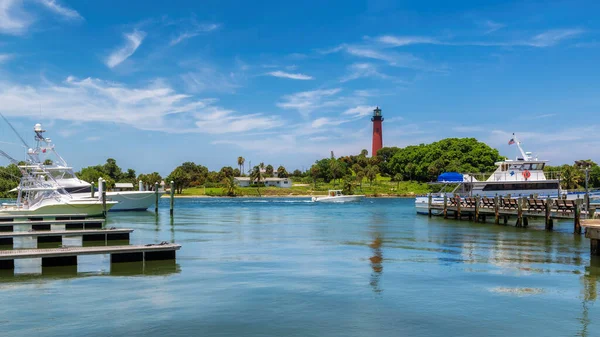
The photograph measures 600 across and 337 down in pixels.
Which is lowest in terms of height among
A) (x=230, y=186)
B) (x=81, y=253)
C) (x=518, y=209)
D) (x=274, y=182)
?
(x=81, y=253)

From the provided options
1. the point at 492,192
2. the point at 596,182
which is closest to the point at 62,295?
the point at 492,192

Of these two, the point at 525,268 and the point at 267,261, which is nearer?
the point at 525,268

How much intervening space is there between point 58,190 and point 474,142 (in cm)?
11463

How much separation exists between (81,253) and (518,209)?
33367 millimetres

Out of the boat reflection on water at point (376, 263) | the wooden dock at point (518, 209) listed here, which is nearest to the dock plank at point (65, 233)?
the boat reflection on water at point (376, 263)

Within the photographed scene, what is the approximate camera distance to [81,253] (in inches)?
839

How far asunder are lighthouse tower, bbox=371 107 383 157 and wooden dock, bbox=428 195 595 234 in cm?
12423

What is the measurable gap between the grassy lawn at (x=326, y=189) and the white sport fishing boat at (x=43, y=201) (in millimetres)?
96905

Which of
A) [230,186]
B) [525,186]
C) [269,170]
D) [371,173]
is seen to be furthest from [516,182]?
[269,170]

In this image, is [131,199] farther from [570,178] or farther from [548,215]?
[570,178]

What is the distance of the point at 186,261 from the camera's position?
24.0 m

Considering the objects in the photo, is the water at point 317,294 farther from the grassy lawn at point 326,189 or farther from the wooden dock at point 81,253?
the grassy lawn at point 326,189

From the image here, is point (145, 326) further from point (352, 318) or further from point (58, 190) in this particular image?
point (58, 190)

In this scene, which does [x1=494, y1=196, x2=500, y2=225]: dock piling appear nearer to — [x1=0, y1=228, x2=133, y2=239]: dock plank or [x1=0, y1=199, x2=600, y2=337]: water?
[x1=0, y1=199, x2=600, y2=337]: water
